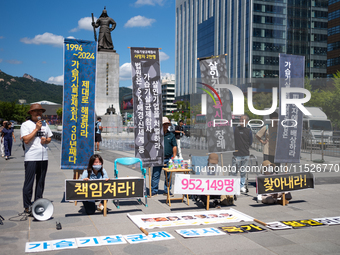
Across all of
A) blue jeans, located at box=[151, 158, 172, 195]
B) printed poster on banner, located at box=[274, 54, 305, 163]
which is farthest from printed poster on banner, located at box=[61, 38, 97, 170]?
printed poster on banner, located at box=[274, 54, 305, 163]

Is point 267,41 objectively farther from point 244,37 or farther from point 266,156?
point 266,156

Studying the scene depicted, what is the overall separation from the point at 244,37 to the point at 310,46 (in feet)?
44.9

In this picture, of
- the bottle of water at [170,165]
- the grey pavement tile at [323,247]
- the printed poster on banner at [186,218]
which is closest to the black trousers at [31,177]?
the printed poster on banner at [186,218]

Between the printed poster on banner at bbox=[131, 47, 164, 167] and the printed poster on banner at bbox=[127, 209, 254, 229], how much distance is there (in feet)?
6.24

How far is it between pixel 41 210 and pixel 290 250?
434cm

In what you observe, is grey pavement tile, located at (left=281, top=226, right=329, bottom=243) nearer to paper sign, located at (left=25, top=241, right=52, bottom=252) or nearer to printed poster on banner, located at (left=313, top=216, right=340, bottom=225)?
printed poster on banner, located at (left=313, top=216, right=340, bottom=225)

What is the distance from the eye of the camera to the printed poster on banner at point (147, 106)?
816 centimetres

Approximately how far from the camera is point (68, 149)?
302 inches

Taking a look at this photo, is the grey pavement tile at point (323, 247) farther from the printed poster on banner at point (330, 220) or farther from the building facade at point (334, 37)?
the building facade at point (334, 37)

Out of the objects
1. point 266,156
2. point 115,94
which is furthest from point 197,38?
point 266,156

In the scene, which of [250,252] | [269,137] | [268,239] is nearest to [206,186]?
[268,239]

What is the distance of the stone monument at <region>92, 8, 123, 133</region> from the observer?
31562mm

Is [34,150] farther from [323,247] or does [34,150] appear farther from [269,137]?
[269,137]

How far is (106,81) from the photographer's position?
107 feet
